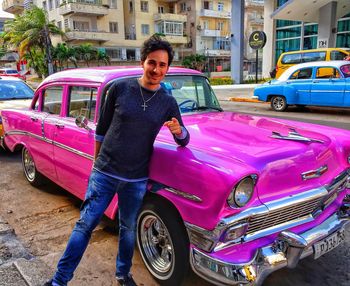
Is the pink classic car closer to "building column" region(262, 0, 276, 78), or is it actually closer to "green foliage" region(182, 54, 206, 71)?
"building column" region(262, 0, 276, 78)

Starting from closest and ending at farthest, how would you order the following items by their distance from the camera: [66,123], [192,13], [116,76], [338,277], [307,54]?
[338,277]
[116,76]
[66,123]
[307,54]
[192,13]

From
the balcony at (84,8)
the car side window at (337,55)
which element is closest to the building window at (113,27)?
the balcony at (84,8)

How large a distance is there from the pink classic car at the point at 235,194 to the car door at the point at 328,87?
845 cm

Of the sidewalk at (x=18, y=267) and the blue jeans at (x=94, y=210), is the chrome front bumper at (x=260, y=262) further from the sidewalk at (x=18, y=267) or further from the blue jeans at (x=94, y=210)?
the sidewalk at (x=18, y=267)

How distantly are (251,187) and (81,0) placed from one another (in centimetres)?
4548

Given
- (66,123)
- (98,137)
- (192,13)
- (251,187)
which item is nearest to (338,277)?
(251,187)

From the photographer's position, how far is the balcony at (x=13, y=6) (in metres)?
59.3

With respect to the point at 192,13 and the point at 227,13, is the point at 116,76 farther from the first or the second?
the point at 227,13

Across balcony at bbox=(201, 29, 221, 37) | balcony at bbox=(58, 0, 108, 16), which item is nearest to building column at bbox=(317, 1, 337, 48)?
balcony at bbox=(58, 0, 108, 16)

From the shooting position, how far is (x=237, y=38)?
25.8 metres

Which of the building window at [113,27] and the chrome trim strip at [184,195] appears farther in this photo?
the building window at [113,27]

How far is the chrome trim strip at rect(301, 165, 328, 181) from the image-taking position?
8.79 feet

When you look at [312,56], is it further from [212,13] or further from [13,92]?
[212,13]

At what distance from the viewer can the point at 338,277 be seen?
3.01 metres
